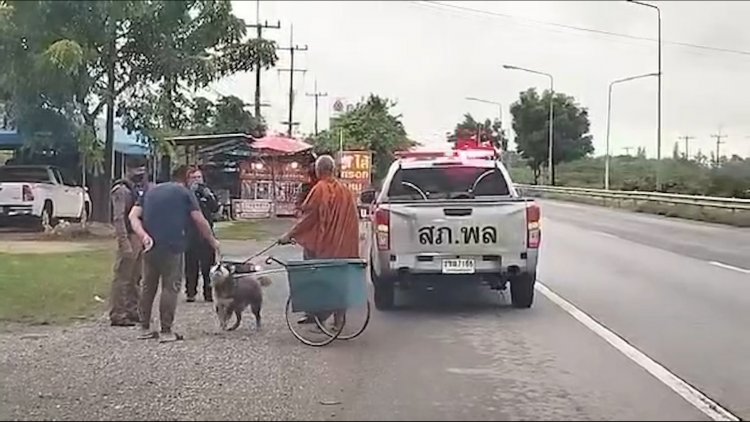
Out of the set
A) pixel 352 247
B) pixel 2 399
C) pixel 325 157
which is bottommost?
pixel 2 399

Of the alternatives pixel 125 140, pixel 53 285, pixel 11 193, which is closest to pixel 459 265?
pixel 53 285

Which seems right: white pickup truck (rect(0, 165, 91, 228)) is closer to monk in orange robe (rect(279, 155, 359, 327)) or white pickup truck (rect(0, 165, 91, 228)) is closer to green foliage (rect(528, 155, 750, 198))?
green foliage (rect(528, 155, 750, 198))

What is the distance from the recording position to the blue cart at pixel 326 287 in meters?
11.1

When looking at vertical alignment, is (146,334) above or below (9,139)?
below

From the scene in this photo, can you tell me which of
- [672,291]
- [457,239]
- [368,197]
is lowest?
[672,291]

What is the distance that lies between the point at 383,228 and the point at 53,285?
514 cm

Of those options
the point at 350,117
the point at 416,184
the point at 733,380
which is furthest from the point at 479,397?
the point at 350,117

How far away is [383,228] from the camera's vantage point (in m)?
13.4

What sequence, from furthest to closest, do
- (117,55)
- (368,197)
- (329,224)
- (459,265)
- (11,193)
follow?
(11,193), (368,197), (459,265), (117,55), (329,224)

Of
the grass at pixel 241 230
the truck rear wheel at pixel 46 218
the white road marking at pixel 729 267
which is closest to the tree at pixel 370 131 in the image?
the grass at pixel 241 230

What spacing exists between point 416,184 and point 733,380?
6366 millimetres

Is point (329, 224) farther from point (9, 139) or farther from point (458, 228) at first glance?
point (9, 139)

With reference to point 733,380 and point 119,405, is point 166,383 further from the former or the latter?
point 733,380

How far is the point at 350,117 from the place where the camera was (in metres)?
49.7
